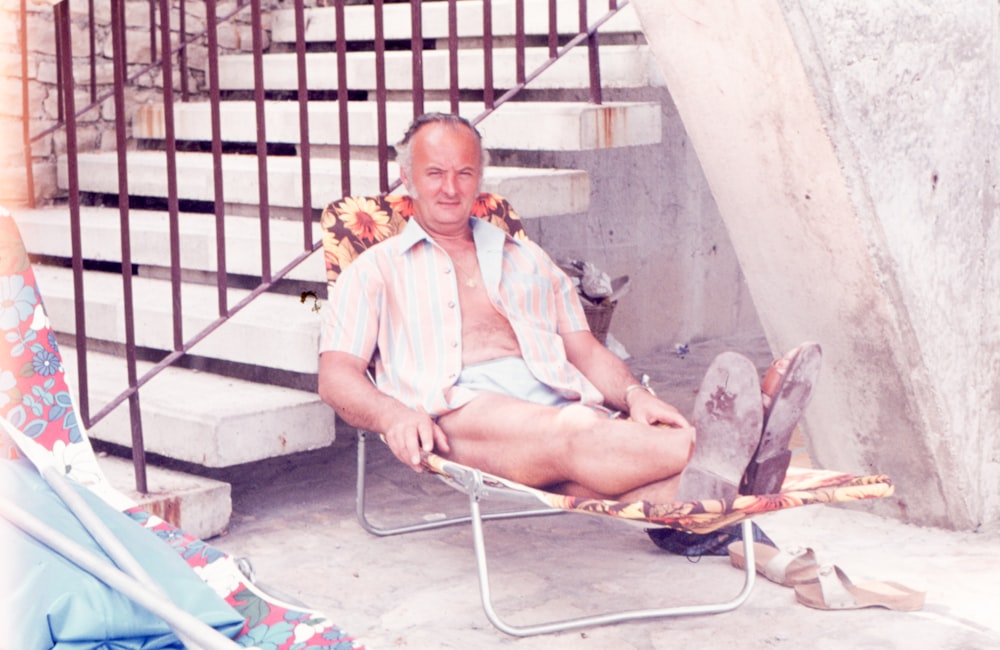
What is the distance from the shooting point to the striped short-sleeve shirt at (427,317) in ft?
10.9

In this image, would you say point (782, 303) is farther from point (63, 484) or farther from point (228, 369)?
point (63, 484)

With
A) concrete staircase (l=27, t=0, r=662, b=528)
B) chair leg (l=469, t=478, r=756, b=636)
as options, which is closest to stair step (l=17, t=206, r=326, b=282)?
concrete staircase (l=27, t=0, r=662, b=528)

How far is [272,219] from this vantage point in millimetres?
4598

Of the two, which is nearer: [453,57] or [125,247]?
[125,247]

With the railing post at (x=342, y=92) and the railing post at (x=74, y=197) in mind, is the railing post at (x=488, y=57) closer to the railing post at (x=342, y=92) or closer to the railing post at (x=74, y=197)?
the railing post at (x=342, y=92)

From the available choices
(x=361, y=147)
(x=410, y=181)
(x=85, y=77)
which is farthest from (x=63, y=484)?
(x=85, y=77)

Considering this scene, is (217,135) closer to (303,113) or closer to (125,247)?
(303,113)

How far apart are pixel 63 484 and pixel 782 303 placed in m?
2.21

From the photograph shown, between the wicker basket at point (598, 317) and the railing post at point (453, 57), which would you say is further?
the wicker basket at point (598, 317)

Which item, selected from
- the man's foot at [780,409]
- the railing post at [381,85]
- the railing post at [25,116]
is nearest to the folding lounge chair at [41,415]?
the man's foot at [780,409]

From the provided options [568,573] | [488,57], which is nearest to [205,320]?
[488,57]

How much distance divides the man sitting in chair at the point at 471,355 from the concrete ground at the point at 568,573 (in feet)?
1.12

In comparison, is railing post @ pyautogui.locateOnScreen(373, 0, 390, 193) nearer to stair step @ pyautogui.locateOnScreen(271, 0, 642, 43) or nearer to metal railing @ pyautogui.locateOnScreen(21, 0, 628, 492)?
metal railing @ pyautogui.locateOnScreen(21, 0, 628, 492)

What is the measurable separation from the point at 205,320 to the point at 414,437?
1223 mm
